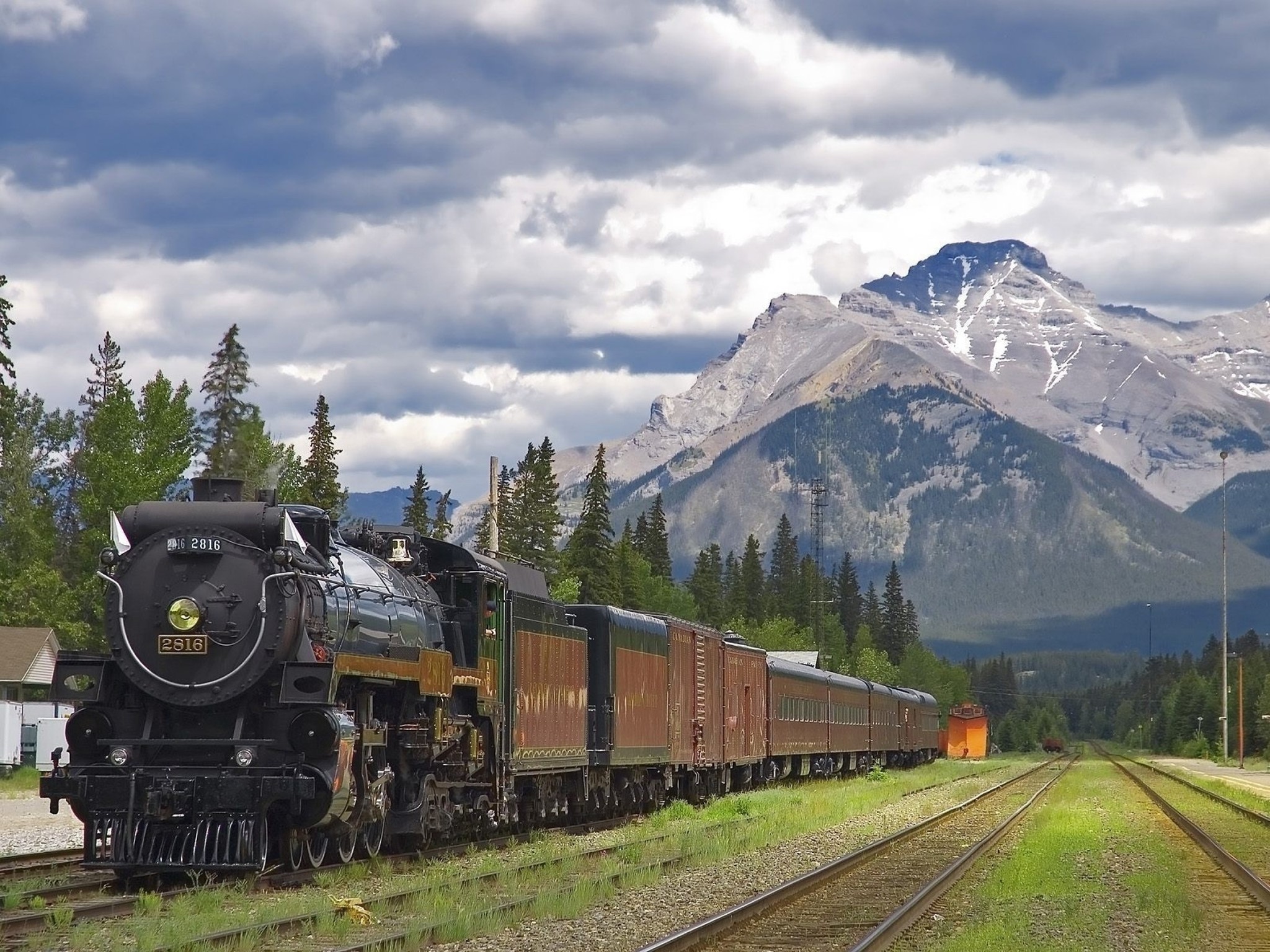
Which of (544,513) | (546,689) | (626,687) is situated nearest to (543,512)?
(544,513)

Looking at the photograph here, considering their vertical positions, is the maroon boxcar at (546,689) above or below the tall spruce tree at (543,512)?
below

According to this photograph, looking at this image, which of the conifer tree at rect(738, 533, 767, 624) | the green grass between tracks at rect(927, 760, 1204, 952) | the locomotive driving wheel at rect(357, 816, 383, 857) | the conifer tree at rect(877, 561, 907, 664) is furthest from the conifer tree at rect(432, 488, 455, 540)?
the conifer tree at rect(877, 561, 907, 664)

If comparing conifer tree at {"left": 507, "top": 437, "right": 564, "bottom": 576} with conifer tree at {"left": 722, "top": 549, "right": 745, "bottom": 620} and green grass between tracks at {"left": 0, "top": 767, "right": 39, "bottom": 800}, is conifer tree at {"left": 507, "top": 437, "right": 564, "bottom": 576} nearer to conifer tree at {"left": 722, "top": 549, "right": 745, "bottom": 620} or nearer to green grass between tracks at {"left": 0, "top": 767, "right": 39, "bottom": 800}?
conifer tree at {"left": 722, "top": 549, "right": 745, "bottom": 620}

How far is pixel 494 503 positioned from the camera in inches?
1684

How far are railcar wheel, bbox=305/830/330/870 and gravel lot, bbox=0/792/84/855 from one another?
6506mm

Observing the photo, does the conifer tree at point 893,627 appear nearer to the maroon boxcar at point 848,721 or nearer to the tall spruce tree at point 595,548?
the tall spruce tree at point 595,548

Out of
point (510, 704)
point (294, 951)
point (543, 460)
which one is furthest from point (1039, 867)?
point (543, 460)

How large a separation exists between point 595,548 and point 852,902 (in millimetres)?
80669

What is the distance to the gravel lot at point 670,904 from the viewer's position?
1455 cm

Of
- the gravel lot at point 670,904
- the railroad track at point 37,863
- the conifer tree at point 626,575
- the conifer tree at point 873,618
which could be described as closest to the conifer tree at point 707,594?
the conifer tree at point 626,575

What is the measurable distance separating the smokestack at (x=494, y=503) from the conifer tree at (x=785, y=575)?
4299 inches

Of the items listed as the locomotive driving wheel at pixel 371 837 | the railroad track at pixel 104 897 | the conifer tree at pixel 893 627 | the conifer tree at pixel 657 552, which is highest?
the conifer tree at pixel 657 552

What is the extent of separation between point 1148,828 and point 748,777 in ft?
51.5

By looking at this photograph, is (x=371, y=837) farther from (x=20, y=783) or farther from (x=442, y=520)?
(x=442, y=520)
